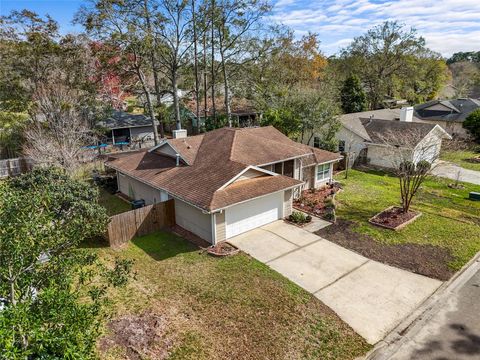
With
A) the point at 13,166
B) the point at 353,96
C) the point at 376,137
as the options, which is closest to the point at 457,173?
the point at 376,137

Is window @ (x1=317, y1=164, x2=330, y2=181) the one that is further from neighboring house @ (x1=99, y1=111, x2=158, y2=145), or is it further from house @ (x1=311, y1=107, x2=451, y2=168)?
neighboring house @ (x1=99, y1=111, x2=158, y2=145)

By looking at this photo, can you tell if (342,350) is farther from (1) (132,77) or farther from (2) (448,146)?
(1) (132,77)

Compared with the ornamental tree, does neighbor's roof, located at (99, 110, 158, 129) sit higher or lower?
higher

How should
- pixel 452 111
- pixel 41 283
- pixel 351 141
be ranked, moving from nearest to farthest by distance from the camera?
pixel 41 283
pixel 351 141
pixel 452 111

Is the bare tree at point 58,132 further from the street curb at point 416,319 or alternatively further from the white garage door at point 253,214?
the street curb at point 416,319

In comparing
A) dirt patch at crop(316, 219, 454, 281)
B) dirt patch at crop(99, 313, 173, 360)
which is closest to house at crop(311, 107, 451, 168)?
dirt patch at crop(316, 219, 454, 281)

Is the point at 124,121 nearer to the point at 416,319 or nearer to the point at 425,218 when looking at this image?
the point at 425,218

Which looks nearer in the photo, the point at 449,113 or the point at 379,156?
the point at 379,156
